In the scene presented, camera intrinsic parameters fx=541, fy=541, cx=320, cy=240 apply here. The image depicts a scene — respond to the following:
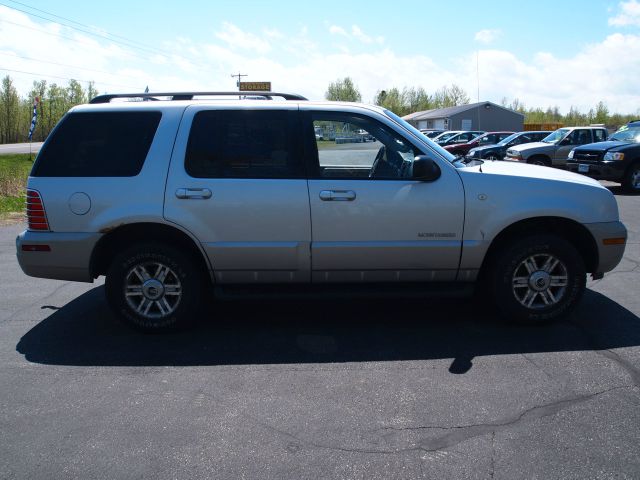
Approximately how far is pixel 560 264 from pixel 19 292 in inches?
227

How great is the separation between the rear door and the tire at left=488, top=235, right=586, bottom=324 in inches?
68.3

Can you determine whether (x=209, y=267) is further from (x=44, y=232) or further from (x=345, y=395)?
(x=345, y=395)

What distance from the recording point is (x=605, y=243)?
15.7ft

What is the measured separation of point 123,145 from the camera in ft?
15.4

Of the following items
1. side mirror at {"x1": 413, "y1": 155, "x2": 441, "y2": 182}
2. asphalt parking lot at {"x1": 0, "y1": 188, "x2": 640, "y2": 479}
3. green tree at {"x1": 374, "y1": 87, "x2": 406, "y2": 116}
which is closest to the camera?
asphalt parking lot at {"x1": 0, "y1": 188, "x2": 640, "y2": 479}

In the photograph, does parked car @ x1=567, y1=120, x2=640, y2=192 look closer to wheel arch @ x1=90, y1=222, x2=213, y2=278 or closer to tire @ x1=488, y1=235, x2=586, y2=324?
tire @ x1=488, y1=235, x2=586, y2=324

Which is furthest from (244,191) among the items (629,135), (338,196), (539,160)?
(539,160)

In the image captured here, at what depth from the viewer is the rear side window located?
4641mm

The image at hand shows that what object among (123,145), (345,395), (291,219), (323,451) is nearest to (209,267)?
(291,219)

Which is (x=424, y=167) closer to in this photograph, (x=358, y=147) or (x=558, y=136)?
(x=358, y=147)

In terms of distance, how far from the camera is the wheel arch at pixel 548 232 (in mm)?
4801

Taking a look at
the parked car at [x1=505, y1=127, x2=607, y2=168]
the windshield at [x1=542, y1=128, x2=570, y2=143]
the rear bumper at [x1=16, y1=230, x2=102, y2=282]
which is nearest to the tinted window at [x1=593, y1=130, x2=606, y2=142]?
the parked car at [x1=505, y1=127, x2=607, y2=168]

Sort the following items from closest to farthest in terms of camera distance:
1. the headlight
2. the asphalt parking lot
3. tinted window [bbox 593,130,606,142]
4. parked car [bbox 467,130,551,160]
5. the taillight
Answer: the asphalt parking lot, the taillight, the headlight, tinted window [bbox 593,130,606,142], parked car [bbox 467,130,551,160]

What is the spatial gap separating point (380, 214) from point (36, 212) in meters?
2.94
